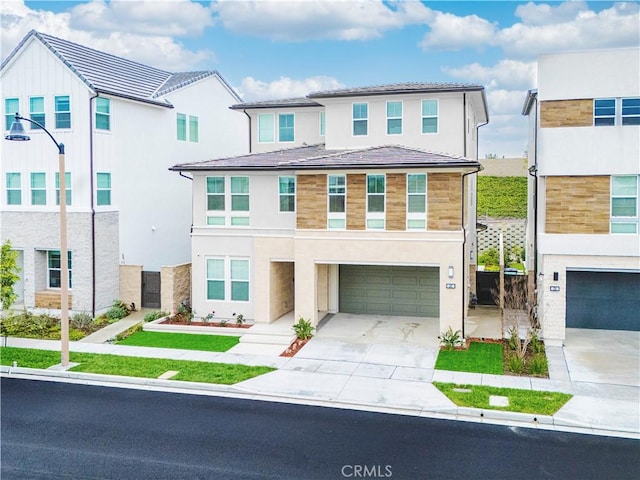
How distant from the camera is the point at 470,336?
20250mm

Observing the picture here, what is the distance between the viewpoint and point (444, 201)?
1952 cm

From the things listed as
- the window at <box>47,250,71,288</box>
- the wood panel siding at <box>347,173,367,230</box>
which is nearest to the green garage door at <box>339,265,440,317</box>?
the wood panel siding at <box>347,173,367,230</box>

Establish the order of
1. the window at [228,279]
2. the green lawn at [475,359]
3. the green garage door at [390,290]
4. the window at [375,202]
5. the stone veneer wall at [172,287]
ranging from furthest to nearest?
1. the green garage door at [390,290]
2. the stone veneer wall at [172,287]
3. the window at [228,279]
4. the window at [375,202]
5. the green lawn at [475,359]

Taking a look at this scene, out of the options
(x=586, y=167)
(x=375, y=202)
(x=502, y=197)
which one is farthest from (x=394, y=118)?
(x=502, y=197)

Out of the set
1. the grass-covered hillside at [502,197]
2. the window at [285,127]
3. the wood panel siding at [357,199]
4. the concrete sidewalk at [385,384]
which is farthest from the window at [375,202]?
the grass-covered hillside at [502,197]

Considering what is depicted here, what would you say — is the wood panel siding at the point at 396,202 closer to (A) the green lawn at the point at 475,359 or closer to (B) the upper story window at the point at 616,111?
(A) the green lawn at the point at 475,359

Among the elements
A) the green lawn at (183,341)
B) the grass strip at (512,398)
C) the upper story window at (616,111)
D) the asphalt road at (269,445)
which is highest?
the upper story window at (616,111)

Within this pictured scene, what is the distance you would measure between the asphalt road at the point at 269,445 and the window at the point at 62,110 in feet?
39.3

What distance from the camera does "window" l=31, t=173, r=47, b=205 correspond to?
23859 mm

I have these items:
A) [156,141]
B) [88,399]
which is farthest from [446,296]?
[156,141]

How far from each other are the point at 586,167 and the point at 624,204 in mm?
1547

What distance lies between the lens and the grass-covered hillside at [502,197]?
126 feet

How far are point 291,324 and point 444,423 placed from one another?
9105 mm

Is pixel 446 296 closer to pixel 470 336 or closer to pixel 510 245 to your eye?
pixel 470 336
